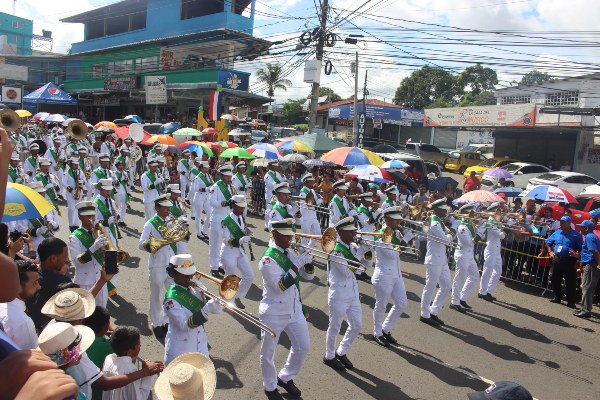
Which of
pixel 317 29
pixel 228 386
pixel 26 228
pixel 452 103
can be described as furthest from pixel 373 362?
pixel 452 103

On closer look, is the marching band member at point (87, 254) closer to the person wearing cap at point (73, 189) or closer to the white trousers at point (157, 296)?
the white trousers at point (157, 296)

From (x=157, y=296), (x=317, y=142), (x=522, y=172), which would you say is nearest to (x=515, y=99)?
(x=522, y=172)

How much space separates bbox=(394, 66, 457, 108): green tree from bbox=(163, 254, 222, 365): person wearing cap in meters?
57.3

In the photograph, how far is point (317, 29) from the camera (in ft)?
59.9

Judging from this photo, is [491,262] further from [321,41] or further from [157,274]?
[321,41]

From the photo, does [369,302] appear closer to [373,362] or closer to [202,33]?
[373,362]

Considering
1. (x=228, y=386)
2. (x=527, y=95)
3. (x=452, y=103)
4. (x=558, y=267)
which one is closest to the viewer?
(x=228, y=386)

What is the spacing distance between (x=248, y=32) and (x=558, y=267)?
26128 mm

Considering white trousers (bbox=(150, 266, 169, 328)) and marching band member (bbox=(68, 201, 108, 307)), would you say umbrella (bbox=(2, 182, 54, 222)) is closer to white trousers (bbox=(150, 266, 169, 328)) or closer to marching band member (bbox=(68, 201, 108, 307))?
marching band member (bbox=(68, 201, 108, 307))

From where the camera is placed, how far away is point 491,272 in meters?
9.75

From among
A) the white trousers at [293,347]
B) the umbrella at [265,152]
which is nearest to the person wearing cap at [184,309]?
the white trousers at [293,347]

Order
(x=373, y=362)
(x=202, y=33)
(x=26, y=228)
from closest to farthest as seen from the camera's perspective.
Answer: (x=373, y=362)
(x=26, y=228)
(x=202, y=33)

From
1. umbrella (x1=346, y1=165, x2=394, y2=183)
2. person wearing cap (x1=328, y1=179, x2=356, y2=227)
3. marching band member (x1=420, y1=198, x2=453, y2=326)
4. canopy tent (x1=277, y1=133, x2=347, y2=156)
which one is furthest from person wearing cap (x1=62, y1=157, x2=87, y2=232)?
marching band member (x1=420, y1=198, x2=453, y2=326)

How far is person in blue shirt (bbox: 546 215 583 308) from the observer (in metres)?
9.37
